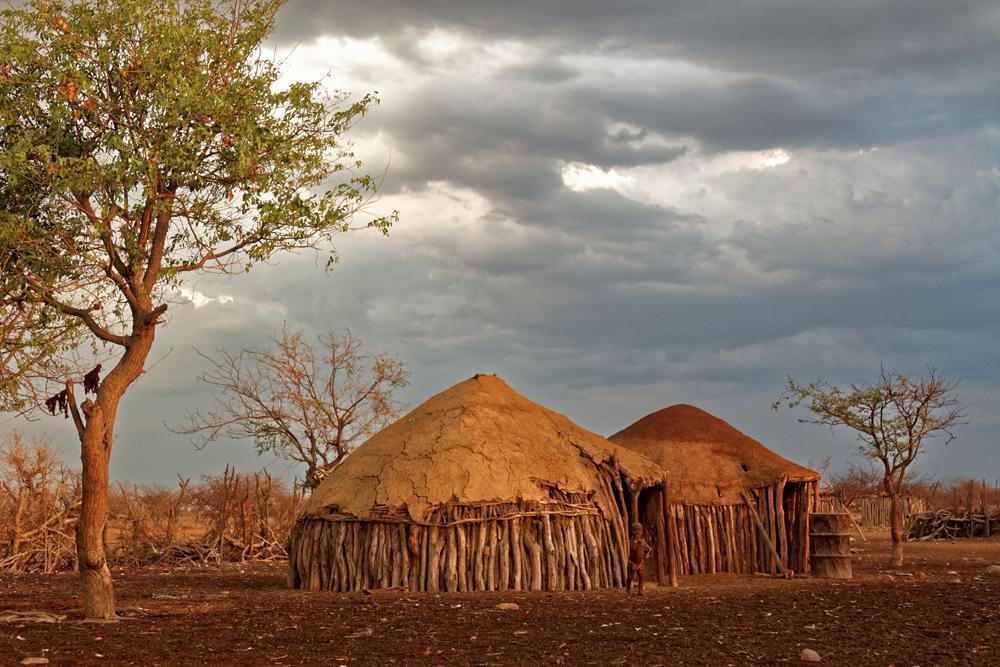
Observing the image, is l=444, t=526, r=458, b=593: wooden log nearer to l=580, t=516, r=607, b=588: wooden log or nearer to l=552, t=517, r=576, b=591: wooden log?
l=552, t=517, r=576, b=591: wooden log

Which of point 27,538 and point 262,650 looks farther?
point 27,538

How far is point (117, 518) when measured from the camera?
2914cm

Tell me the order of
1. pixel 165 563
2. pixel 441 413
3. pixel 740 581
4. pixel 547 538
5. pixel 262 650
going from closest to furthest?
pixel 262 650 < pixel 547 538 < pixel 441 413 < pixel 740 581 < pixel 165 563

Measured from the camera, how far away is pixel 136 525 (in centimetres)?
2891

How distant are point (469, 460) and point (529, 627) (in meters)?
6.09

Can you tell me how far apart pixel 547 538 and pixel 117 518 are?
1427 centimetres

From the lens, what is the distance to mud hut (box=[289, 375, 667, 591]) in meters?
19.6

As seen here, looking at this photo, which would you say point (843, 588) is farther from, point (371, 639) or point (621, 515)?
point (371, 639)

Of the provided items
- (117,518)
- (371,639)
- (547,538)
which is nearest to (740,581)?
(547,538)

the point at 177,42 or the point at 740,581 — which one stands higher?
the point at 177,42

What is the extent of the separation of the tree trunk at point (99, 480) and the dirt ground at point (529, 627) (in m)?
0.46

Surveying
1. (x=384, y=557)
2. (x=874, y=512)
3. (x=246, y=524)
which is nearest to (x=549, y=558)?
(x=384, y=557)

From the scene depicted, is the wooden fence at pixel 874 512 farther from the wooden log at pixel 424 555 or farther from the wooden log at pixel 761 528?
the wooden log at pixel 424 555

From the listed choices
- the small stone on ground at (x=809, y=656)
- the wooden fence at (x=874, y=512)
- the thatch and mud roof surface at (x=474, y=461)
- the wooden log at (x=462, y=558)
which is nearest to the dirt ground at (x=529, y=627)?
the small stone on ground at (x=809, y=656)
